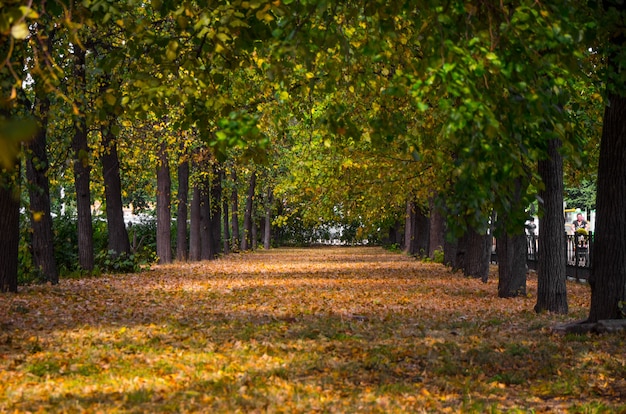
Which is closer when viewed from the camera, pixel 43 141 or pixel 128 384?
pixel 128 384

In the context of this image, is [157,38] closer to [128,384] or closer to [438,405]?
[128,384]

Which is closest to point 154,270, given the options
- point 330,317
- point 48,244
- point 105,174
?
point 105,174

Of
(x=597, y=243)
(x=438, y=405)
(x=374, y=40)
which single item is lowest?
(x=438, y=405)

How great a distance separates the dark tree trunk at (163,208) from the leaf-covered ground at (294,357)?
47.9 feet

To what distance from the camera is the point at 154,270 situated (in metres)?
29.8

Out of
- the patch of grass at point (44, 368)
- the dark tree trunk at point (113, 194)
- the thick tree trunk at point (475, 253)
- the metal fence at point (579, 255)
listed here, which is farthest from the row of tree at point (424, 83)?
the metal fence at point (579, 255)

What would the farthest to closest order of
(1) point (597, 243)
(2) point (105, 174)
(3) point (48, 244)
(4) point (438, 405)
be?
(2) point (105, 174), (3) point (48, 244), (1) point (597, 243), (4) point (438, 405)

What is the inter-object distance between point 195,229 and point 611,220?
2810 cm

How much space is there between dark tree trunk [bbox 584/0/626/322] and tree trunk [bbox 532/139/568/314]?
3.00 metres

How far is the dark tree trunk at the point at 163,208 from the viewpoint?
33188 mm

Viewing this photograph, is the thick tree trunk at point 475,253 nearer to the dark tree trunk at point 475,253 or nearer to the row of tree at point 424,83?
the dark tree trunk at point 475,253

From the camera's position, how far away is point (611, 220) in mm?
12188

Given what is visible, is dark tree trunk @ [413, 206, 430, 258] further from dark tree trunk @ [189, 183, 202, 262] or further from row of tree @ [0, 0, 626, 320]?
row of tree @ [0, 0, 626, 320]

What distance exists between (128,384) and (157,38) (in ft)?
10.8
